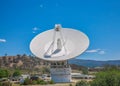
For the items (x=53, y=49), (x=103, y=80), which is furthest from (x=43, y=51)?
(x=103, y=80)

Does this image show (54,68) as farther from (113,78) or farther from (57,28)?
(113,78)

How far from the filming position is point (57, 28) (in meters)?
69.1

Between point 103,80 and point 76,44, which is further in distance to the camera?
point 76,44

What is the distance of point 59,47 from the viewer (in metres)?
67.3

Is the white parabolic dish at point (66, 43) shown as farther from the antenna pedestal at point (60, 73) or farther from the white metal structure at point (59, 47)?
the antenna pedestal at point (60, 73)

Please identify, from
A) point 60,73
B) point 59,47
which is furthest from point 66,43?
point 60,73

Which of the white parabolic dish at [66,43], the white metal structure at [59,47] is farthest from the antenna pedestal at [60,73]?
the white parabolic dish at [66,43]

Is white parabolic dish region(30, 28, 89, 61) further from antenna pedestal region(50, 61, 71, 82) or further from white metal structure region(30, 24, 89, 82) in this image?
antenna pedestal region(50, 61, 71, 82)

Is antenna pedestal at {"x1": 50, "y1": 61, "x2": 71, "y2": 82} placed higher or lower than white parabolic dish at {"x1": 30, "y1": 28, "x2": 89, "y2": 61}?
lower

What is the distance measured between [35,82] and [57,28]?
48.6 feet

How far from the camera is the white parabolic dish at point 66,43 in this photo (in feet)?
207

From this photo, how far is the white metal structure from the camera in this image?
63.9 meters

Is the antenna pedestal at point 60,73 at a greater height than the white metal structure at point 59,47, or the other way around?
the white metal structure at point 59,47

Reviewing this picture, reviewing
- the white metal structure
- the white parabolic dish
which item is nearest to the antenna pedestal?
the white metal structure
